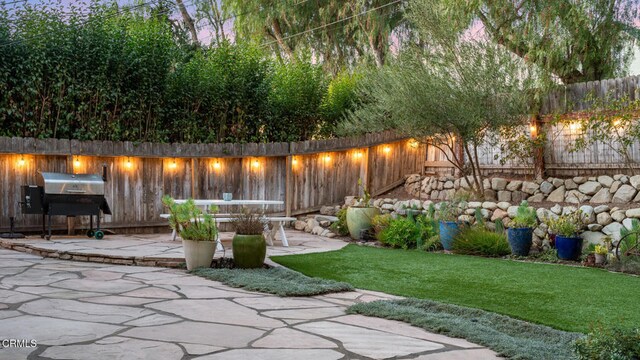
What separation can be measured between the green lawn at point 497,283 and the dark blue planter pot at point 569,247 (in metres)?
0.53

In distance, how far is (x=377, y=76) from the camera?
497 inches

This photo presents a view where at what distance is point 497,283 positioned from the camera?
→ 6.81 m

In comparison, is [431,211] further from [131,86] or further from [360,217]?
[131,86]

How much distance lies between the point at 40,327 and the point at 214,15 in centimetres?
1889

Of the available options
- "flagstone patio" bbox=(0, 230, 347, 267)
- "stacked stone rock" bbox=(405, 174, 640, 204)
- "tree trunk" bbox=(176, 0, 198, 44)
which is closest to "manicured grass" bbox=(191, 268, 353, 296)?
"flagstone patio" bbox=(0, 230, 347, 267)

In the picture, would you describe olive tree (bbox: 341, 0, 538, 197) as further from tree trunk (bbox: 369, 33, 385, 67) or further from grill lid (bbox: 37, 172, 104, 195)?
tree trunk (bbox: 369, 33, 385, 67)

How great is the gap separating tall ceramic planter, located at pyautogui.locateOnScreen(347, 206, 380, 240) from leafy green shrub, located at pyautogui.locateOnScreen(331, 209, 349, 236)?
1.23 ft

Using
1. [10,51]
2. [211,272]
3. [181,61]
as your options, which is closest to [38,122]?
[10,51]

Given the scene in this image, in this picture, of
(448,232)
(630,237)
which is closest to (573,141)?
(448,232)

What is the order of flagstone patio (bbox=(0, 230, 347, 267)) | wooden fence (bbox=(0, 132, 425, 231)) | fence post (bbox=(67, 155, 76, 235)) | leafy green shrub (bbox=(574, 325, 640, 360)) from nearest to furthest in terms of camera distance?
leafy green shrub (bbox=(574, 325, 640, 360))
flagstone patio (bbox=(0, 230, 347, 267))
wooden fence (bbox=(0, 132, 425, 231))
fence post (bbox=(67, 155, 76, 235))

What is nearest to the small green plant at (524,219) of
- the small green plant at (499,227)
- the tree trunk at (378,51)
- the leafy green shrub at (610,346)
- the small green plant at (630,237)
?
the small green plant at (499,227)

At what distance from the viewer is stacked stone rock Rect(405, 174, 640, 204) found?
10164mm

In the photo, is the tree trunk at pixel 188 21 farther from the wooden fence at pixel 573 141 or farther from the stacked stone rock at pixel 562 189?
the wooden fence at pixel 573 141

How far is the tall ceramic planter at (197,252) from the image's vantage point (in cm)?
752
